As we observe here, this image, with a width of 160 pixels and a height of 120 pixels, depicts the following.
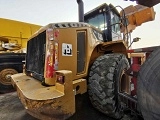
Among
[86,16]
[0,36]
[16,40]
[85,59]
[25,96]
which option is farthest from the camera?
[16,40]

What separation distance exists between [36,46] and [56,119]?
1.57m

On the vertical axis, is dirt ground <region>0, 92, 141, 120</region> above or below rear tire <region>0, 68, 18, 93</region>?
below

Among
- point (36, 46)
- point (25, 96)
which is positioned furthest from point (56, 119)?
point (36, 46)

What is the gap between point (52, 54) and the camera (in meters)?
2.07

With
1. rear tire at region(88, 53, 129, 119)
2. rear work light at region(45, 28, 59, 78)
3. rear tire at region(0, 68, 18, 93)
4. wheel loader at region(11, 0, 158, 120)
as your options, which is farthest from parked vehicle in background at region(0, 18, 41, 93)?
rear tire at region(88, 53, 129, 119)

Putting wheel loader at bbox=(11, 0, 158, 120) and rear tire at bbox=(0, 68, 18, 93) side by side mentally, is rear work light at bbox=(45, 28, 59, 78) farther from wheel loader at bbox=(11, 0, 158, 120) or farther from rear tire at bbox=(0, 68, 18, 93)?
rear tire at bbox=(0, 68, 18, 93)

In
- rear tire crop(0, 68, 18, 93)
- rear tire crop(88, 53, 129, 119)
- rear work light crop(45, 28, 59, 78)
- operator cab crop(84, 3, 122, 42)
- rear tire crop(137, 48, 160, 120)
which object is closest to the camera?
rear tire crop(137, 48, 160, 120)

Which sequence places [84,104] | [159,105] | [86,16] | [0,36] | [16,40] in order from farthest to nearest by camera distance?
[16,40] < [0,36] < [86,16] < [84,104] < [159,105]

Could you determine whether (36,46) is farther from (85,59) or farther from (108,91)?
(108,91)

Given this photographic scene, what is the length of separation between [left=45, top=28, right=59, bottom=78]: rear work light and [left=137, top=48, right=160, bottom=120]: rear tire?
119cm

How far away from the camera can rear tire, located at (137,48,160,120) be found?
1.19 m

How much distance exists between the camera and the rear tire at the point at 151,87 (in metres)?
1.19

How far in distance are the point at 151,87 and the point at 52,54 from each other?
A: 1.36 metres

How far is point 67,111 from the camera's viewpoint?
5.69ft
